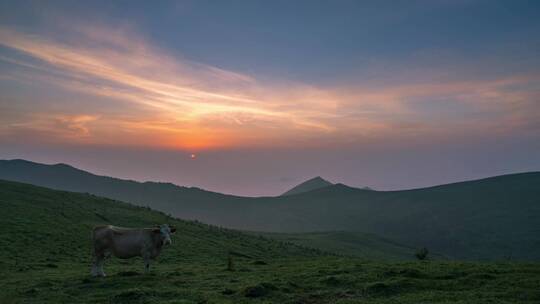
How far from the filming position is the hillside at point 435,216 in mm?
97062

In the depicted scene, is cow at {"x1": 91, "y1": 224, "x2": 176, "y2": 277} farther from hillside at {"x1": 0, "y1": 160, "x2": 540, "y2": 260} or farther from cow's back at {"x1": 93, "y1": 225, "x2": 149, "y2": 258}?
hillside at {"x1": 0, "y1": 160, "x2": 540, "y2": 260}

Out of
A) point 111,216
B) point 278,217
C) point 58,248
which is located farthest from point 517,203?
point 58,248

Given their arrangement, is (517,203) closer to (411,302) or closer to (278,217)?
(278,217)

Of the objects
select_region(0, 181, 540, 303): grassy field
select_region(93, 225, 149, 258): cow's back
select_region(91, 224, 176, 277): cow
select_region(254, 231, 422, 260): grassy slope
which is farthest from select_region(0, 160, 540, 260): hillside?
select_region(93, 225, 149, 258): cow's back

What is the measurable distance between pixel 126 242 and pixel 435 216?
131813mm

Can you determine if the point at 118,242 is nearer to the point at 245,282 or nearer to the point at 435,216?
the point at 245,282

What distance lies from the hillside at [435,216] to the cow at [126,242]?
245 feet

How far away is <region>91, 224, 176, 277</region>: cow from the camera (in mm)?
Result: 19812

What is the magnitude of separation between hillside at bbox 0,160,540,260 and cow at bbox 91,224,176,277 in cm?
7479

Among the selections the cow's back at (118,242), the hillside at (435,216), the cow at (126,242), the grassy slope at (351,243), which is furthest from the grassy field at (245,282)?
the hillside at (435,216)

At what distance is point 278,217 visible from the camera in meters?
169

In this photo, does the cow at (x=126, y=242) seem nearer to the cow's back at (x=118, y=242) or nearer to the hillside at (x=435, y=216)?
the cow's back at (x=118, y=242)

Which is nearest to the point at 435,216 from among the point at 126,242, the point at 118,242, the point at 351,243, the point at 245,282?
the point at 351,243

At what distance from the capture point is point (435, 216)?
443 feet
